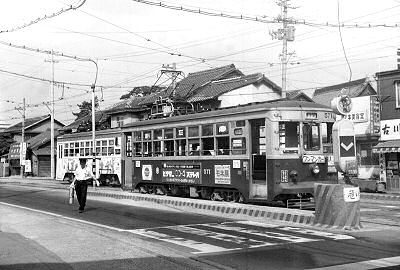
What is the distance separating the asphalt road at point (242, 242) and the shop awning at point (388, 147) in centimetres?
1507

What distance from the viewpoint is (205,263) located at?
736 cm

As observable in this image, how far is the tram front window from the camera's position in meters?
14.8

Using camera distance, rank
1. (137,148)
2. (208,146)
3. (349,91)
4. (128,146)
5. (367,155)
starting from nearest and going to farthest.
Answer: (208,146)
(137,148)
(128,146)
(367,155)
(349,91)

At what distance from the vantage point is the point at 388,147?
2567 centimetres

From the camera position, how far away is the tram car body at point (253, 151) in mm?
14383

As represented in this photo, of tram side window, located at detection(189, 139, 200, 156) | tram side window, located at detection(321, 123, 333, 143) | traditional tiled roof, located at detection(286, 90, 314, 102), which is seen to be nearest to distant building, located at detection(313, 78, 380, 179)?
traditional tiled roof, located at detection(286, 90, 314, 102)

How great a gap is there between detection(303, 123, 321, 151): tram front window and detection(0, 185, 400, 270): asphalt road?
3.82 metres

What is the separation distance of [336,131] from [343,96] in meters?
1.20

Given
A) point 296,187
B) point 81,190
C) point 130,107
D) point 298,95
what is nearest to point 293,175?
point 296,187

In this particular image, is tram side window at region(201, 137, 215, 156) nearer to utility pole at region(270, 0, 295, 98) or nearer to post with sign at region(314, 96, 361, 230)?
post with sign at region(314, 96, 361, 230)

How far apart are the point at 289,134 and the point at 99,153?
17.2 meters

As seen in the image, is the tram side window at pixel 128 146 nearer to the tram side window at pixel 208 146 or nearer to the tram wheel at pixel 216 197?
the tram side window at pixel 208 146

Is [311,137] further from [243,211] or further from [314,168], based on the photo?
[243,211]

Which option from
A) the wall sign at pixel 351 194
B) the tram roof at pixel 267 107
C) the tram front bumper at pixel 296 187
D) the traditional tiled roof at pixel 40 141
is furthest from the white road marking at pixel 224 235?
the traditional tiled roof at pixel 40 141
